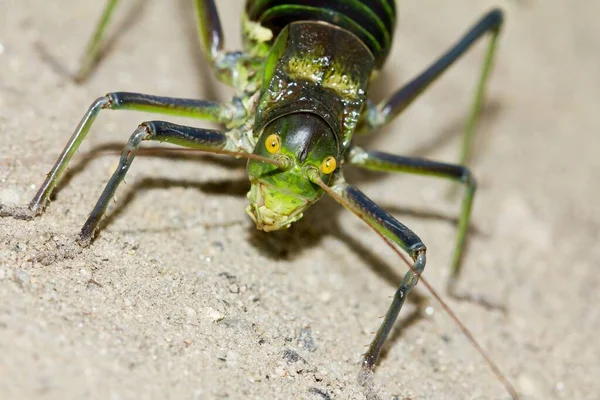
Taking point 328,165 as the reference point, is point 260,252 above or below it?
below

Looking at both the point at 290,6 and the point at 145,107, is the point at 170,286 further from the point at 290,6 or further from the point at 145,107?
the point at 290,6

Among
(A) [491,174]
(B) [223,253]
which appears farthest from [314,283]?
(A) [491,174]

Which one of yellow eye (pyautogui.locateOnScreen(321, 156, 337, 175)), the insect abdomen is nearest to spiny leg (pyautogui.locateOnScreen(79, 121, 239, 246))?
yellow eye (pyautogui.locateOnScreen(321, 156, 337, 175))

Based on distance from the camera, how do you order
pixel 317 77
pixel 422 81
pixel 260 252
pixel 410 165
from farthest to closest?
pixel 422 81 → pixel 410 165 → pixel 260 252 → pixel 317 77

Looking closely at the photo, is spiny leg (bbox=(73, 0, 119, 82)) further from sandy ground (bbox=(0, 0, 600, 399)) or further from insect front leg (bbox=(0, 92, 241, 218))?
insect front leg (bbox=(0, 92, 241, 218))

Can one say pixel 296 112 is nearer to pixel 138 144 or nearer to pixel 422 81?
pixel 138 144

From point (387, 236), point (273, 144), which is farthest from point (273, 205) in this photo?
point (387, 236)

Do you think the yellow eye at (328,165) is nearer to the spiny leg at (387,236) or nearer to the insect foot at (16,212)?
the spiny leg at (387,236)
